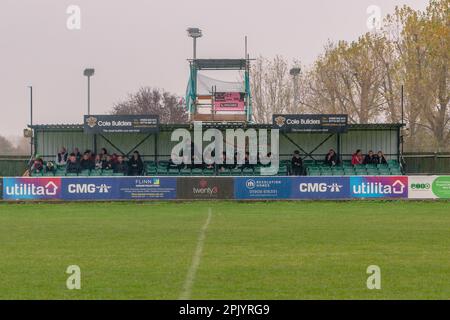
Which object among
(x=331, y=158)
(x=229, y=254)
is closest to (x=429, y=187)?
(x=331, y=158)

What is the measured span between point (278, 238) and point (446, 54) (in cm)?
4179

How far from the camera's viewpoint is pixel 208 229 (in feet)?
68.9

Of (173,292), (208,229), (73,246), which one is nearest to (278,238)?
(208,229)

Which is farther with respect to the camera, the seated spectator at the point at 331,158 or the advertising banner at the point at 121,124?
the advertising banner at the point at 121,124

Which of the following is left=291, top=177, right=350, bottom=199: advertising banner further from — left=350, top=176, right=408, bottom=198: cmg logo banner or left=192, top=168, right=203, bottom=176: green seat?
left=192, top=168, right=203, bottom=176: green seat

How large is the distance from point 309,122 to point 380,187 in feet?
28.4

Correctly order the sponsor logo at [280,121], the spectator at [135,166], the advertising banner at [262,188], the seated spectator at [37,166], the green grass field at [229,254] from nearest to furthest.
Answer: the green grass field at [229,254] < the advertising banner at [262,188] < the spectator at [135,166] < the seated spectator at [37,166] < the sponsor logo at [280,121]

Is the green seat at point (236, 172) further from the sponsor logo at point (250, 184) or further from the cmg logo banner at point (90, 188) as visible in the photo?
the cmg logo banner at point (90, 188)

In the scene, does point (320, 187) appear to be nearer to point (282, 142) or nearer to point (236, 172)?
point (236, 172)

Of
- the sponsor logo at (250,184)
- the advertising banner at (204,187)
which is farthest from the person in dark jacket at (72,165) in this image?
the sponsor logo at (250,184)

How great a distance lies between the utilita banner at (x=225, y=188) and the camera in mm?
33938

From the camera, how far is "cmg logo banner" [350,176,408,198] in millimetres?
34031

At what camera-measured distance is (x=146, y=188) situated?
33844mm

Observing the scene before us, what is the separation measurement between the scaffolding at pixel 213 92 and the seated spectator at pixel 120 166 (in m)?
6.84
